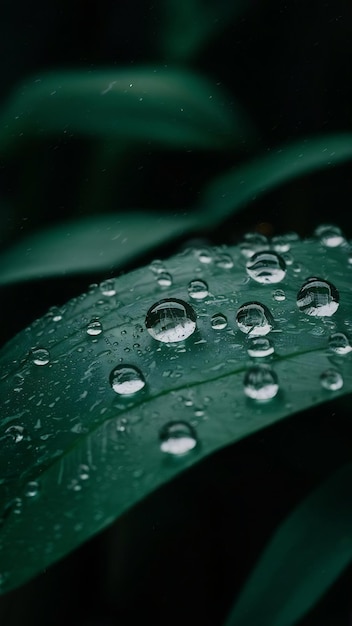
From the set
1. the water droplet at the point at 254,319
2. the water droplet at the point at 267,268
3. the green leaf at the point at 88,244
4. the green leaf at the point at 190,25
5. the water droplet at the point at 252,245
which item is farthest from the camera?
the green leaf at the point at 190,25

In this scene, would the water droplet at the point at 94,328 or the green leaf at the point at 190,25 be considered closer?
the water droplet at the point at 94,328

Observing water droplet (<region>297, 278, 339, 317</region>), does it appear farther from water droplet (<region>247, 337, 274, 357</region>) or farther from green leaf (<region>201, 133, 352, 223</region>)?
green leaf (<region>201, 133, 352, 223</region>)

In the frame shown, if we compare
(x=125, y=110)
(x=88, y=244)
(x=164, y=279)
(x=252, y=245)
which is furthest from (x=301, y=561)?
(x=125, y=110)

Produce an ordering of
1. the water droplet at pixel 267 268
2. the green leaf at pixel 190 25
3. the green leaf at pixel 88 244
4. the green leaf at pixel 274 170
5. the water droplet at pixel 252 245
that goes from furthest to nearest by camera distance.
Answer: the green leaf at pixel 190 25, the green leaf at pixel 274 170, the green leaf at pixel 88 244, the water droplet at pixel 252 245, the water droplet at pixel 267 268

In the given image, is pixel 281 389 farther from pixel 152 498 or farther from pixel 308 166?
pixel 308 166

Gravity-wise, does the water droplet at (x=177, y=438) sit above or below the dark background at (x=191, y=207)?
below

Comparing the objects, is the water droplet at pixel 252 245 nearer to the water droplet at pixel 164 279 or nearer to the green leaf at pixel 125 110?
the water droplet at pixel 164 279

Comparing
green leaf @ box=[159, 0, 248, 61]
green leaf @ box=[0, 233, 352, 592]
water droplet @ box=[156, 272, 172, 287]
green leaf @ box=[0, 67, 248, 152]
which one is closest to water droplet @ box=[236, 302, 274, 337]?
green leaf @ box=[0, 233, 352, 592]

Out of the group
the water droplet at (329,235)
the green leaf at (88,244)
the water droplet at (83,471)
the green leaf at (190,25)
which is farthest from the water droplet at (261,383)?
the green leaf at (190,25)
